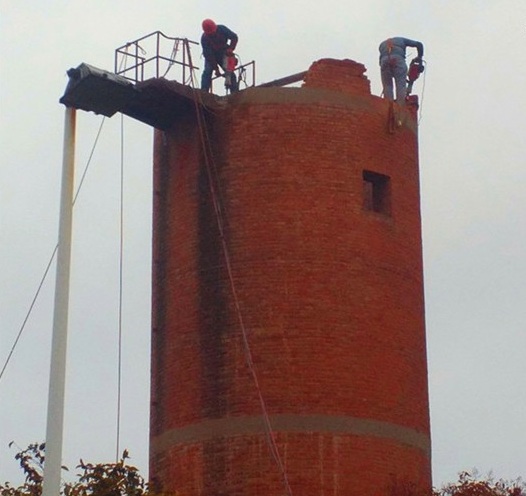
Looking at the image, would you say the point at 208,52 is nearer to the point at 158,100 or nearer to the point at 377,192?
the point at 158,100

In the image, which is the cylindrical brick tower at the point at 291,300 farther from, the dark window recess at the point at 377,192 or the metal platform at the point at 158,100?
the metal platform at the point at 158,100

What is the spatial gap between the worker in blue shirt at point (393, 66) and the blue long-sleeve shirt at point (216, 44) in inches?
131

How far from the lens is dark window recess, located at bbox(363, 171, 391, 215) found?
30594mm

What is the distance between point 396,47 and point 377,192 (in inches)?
147

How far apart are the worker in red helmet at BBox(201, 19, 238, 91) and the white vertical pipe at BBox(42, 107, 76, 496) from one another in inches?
453

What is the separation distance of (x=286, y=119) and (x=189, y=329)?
451 centimetres

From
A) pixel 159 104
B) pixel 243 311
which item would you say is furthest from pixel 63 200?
pixel 159 104

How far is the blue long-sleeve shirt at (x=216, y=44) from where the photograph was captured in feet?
104

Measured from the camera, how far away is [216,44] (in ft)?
104

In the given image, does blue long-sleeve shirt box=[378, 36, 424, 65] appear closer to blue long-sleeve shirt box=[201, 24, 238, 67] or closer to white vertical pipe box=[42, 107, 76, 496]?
blue long-sleeve shirt box=[201, 24, 238, 67]

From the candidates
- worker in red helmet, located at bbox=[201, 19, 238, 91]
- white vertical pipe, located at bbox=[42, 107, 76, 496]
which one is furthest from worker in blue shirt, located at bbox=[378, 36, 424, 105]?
white vertical pipe, located at bbox=[42, 107, 76, 496]

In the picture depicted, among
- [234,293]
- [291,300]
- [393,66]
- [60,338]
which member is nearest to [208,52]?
[393,66]

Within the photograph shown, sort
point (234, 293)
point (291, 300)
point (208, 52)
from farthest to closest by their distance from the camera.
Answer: point (208, 52), point (234, 293), point (291, 300)

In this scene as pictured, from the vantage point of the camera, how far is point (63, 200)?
66.8 feet
